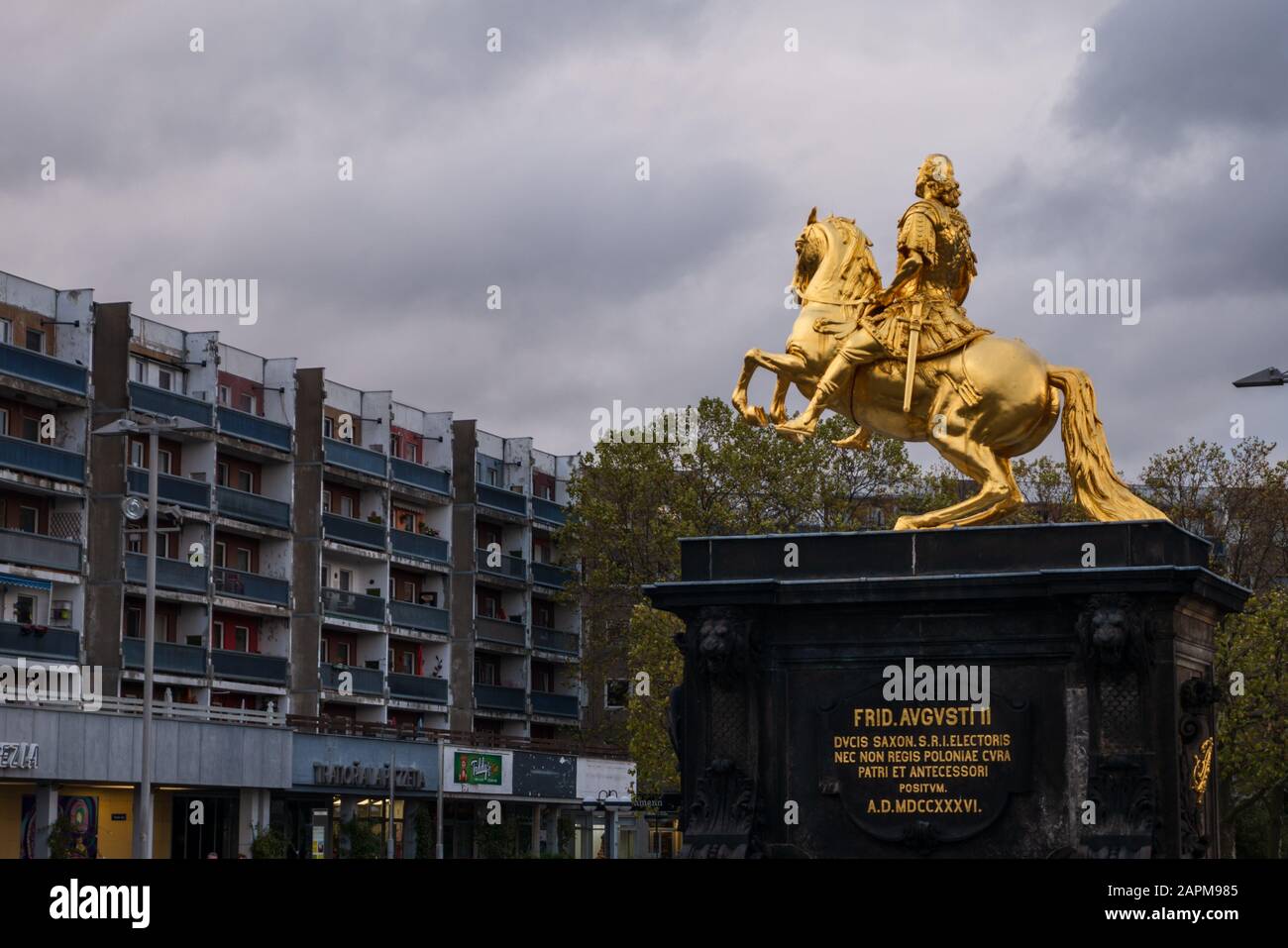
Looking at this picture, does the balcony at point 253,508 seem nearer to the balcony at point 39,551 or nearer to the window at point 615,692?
the balcony at point 39,551

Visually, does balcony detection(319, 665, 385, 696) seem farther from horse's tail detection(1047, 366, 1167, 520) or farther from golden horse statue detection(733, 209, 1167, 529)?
horse's tail detection(1047, 366, 1167, 520)

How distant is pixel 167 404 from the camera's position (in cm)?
6350

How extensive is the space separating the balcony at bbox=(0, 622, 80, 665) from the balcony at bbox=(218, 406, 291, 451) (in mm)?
9627

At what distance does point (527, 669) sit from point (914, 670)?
Answer: 6173 centimetres

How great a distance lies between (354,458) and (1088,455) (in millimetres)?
52136

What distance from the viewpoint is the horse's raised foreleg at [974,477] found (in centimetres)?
2456

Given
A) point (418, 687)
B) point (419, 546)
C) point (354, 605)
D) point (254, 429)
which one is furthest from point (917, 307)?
point (419, 546)

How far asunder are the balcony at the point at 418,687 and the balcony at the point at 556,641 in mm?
7301

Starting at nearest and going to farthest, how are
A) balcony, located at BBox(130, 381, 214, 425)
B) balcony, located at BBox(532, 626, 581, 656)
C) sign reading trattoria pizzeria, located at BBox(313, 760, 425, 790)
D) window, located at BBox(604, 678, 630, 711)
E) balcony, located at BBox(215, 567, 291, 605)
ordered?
balcony, located at BBox(130, 381, 214, 425) → sign reading trattoria pizzeria, located at BBox(313, 760, 425, 790) → balcony, located at BBox(215, 567, 291, 605) → window, located at BBox(604, 678, 630, 711) → balcony, located at BBox(532, 626, 581, 656)

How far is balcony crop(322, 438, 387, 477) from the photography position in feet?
238

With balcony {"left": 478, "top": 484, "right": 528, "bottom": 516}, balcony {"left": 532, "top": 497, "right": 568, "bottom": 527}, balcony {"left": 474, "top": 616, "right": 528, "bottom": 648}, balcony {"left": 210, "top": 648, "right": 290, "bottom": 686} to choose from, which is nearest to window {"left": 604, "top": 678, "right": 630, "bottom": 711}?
balcony {"left": 474, "top": 616, "right": 528, "bottom": 648}

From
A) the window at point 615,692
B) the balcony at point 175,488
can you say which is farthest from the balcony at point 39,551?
the window at point 615,692

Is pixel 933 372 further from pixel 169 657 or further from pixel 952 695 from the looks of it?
pixel 169 657

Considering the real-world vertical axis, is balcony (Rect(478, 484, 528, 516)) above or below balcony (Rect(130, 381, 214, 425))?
below
